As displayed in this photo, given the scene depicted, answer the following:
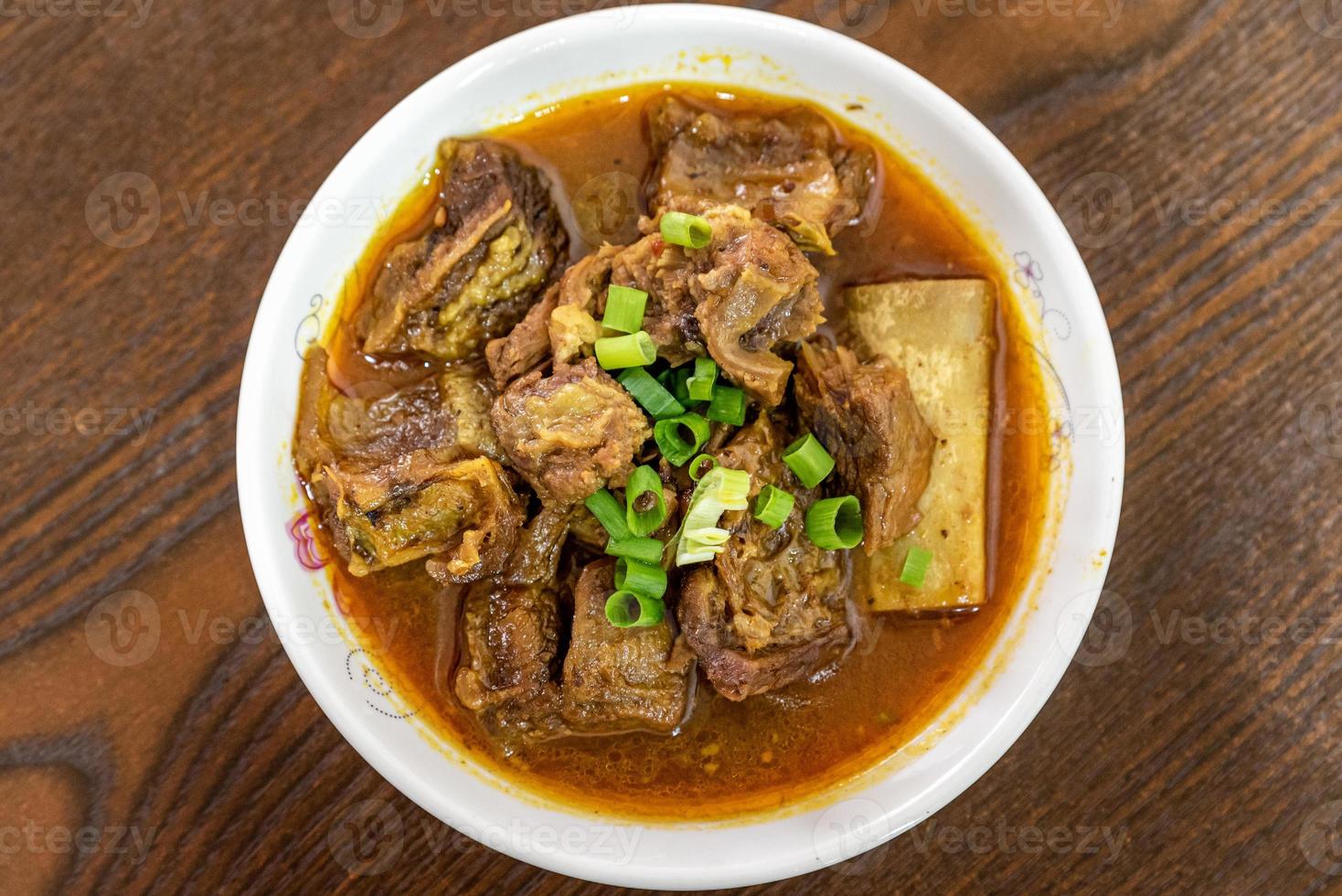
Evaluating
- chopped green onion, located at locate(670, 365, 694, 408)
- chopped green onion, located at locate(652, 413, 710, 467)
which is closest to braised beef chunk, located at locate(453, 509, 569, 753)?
chopped green onion, located at locate(652, 413, 710, 467)

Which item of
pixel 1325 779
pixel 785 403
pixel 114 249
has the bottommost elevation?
A: pixel 1325 779

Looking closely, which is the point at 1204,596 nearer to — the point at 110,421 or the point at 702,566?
the point at 702,566

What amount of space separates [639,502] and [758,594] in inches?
17.7

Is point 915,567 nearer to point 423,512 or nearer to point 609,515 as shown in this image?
point 609,515

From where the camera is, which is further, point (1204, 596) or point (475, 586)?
point (1204, 596)

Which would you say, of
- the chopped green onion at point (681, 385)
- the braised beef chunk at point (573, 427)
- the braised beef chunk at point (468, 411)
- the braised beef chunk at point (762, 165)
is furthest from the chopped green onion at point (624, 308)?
the braised beef chunk at point (468, 411)

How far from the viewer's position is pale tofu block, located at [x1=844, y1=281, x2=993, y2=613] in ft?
9.26

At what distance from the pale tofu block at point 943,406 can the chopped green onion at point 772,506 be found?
482mm

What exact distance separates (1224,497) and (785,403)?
1722 mm

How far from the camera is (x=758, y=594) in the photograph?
262 cm

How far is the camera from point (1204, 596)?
3.20 meters

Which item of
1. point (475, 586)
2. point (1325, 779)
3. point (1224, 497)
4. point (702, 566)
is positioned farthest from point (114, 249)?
point (1325, 779)

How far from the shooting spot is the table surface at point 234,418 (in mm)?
3123

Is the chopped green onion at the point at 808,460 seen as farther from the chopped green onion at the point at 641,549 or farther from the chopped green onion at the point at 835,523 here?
the chopped green onion at the point at 641,549
